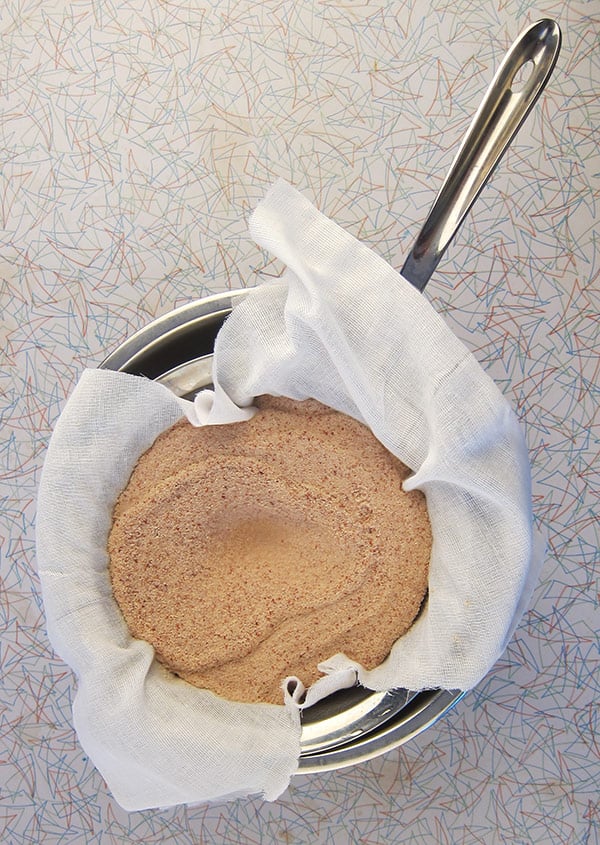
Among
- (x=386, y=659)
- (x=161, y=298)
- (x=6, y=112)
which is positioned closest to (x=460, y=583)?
(x=386, y=659)

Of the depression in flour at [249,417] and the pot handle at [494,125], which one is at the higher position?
the pot handle at [494,125]

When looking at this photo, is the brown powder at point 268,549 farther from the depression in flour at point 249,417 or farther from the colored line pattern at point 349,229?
the colored line pattern at point 349,229

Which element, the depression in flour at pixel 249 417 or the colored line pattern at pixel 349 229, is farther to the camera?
the colored line pattern at pixel 349 229

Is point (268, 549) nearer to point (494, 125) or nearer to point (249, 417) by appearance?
point (249, 417)

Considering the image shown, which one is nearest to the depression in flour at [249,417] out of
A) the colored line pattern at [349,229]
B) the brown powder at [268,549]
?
the brown powder at [268,549]

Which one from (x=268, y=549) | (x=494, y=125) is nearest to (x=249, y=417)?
(x=268, y=549)

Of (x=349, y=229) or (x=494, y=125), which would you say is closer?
(x=494, y=125)
